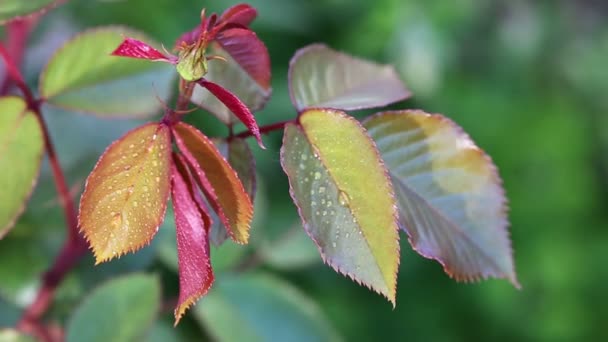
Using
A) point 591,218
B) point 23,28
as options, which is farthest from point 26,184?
point 591,218

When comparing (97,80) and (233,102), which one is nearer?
(233,102)

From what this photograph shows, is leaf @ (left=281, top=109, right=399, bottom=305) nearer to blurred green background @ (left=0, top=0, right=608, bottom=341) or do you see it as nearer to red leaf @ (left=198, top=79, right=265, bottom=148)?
red leaf @ (left=198, top=79, right=265, bottom=148)

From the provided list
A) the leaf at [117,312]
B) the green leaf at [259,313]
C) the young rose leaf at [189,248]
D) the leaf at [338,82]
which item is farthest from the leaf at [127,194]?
the green leaf at [259,313]

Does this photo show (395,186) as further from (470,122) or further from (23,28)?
(470,122)

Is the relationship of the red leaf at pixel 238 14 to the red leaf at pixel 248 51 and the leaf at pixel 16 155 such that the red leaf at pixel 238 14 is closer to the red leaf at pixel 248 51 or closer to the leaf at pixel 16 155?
the red leaf at pixel 248 51

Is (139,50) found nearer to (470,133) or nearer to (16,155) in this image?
(16,155)

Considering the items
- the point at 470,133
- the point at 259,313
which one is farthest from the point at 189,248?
the point at 470,133
